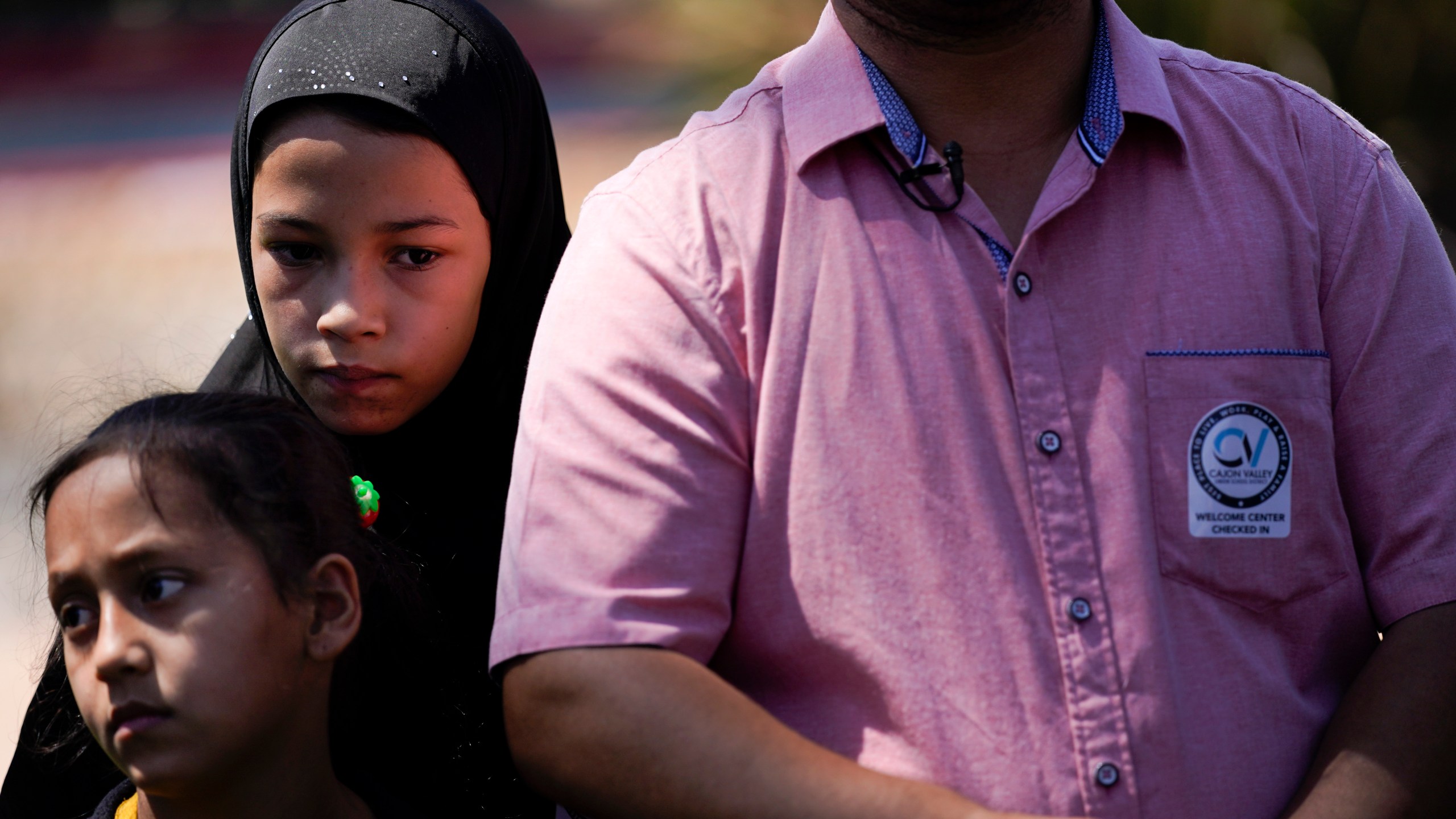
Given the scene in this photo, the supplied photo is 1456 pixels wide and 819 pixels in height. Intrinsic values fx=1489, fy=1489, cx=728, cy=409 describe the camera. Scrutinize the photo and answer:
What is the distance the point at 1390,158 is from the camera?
5.87ft

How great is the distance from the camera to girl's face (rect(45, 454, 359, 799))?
169 cm

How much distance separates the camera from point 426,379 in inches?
86.9

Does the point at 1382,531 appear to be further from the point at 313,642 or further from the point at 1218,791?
the point at 313,642

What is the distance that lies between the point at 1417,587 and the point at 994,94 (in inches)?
29.3

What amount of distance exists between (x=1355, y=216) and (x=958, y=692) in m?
0.73

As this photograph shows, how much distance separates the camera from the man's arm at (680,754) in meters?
1.49

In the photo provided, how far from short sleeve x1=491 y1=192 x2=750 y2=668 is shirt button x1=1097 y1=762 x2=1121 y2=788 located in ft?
1.39

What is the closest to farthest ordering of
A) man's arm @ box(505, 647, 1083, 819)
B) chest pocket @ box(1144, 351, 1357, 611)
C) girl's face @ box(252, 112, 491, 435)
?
man's arm @ box(505, 647, 1083, 819)
chest pocket @ box(1144, 351, 1357, 611)
girl's face @ box(252, 112, 491, 435)

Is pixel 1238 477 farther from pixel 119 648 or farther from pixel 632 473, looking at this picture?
pixel 119 648

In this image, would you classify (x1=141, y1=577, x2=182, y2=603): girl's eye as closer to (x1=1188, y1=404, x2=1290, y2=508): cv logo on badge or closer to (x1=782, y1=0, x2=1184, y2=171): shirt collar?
(x1=782, y1=0, x2=1184, y2=171): shirt collar

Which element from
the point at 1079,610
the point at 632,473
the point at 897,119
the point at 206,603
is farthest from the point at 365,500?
the point at 1079,610

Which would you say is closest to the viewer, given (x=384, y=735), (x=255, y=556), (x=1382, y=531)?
(x=1382, y=531)

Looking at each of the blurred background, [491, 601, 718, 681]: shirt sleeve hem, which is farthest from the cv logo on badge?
the blurred background

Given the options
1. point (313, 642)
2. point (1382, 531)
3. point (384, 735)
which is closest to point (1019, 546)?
point (1382, 531)
